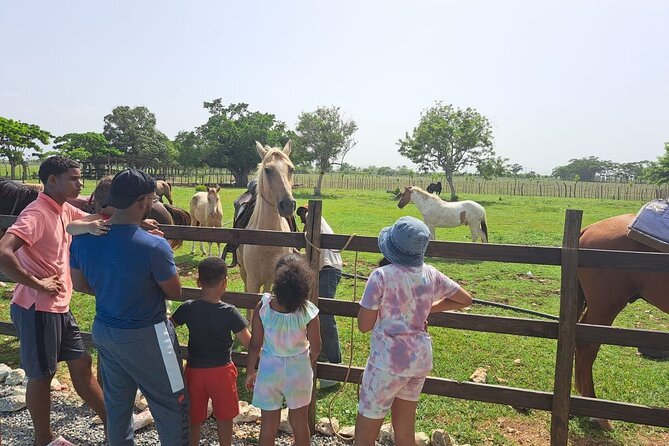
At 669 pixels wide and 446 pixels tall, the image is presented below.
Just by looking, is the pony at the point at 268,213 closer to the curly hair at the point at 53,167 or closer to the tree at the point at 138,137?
the curly hair at the point at 53,167

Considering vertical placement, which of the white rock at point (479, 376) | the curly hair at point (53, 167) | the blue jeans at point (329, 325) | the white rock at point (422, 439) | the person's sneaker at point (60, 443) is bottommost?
the white rock at point (479, 376)

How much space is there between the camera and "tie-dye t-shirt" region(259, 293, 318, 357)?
2752 millimetres

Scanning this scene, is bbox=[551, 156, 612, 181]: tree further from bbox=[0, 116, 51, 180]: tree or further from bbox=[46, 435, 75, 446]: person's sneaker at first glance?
bbox=[46, 435, 75, 446]: person's sneaker

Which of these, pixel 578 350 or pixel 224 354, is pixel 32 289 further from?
pixel 578 350

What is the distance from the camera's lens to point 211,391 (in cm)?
289

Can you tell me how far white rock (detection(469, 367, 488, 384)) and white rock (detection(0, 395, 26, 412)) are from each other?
4356 mm

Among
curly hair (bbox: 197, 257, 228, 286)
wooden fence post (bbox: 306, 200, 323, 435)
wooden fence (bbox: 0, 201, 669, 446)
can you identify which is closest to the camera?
curly hair (bbox: 197, 257, 228, 286)

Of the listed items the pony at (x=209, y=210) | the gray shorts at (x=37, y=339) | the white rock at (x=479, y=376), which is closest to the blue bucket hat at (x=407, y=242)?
the gray shorts at (x=37, y=339)

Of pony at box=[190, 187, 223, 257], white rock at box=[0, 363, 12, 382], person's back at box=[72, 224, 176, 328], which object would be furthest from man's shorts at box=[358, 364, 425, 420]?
pony at box=[190, 187, 223, 257]

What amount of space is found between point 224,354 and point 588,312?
3.55 metres

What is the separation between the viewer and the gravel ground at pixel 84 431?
3.56 metres

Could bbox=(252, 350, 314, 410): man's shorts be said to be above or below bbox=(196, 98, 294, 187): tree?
below

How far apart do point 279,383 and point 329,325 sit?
1.93 meters

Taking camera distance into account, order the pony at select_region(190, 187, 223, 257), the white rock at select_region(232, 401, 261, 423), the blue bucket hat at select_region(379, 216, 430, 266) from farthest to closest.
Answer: the pony at select_region(190, 187, 223, 257) → the white rock at select_region(232, 401, 261, 423) → the blue bucket hat at select_region(379, 216, 430, 266)
